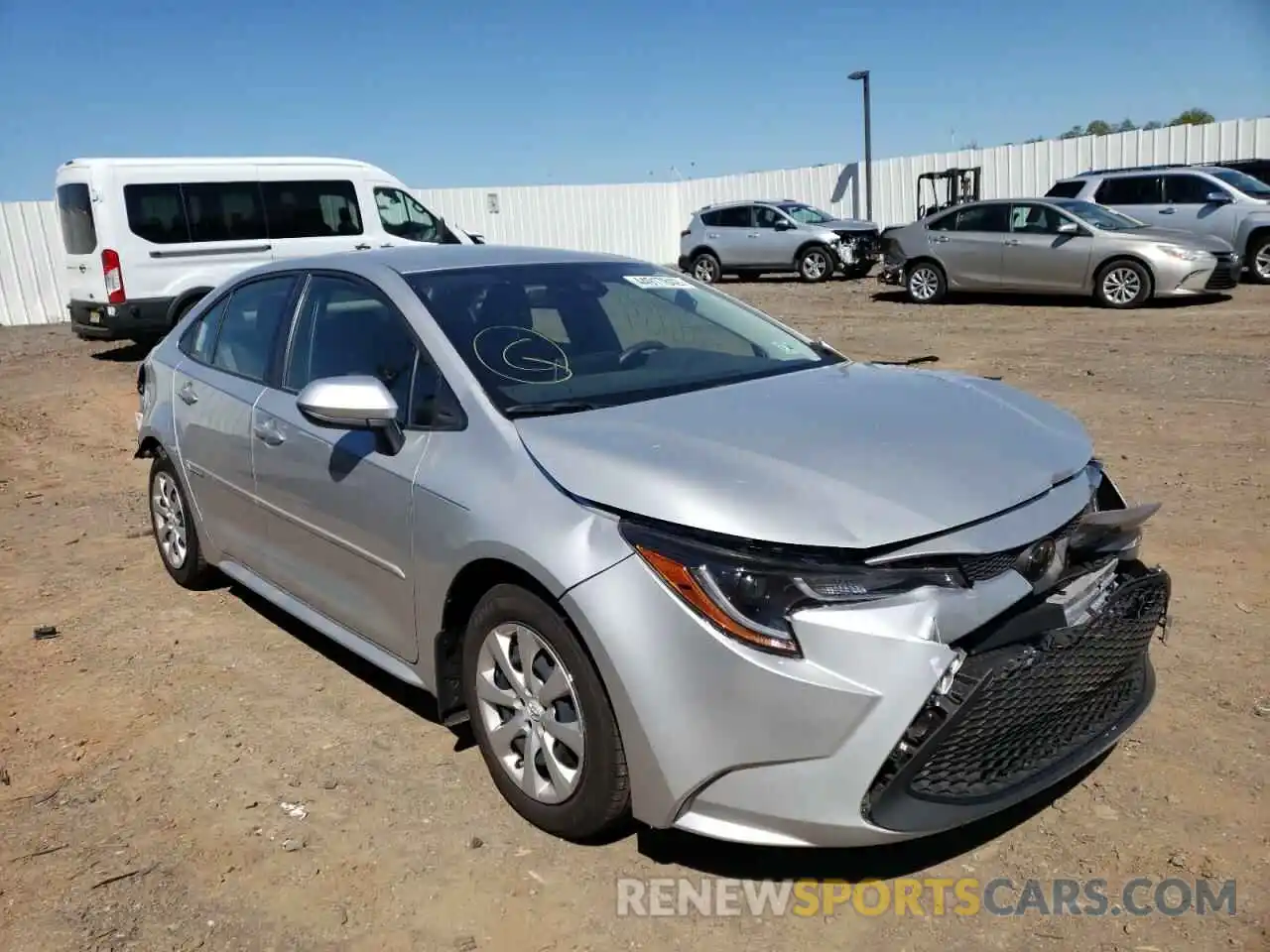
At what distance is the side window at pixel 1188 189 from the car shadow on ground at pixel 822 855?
15068 millimetres

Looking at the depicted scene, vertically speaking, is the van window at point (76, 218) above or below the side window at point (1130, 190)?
above

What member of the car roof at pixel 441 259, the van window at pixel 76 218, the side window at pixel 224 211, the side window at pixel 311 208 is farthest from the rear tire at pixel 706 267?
the car roof at pixel 441 259

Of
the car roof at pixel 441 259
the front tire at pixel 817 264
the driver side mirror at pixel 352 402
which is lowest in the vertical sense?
the front tire at pixel 817 264

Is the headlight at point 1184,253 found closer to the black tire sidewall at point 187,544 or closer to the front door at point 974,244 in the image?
the front door at point 974,244

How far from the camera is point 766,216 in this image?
67.7 ft

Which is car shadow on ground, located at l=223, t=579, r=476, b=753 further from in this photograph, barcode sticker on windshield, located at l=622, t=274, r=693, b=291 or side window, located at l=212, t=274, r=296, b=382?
barcode sticker on windshield, located at l=622, t=274, r=693, b=291

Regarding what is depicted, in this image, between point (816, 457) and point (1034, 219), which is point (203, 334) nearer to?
point (816, 457)

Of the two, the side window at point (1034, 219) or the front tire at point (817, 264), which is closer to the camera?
the side window at point (1034, 219)

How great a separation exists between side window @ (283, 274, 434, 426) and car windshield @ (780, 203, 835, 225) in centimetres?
1767

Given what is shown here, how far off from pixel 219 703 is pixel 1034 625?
2.93m

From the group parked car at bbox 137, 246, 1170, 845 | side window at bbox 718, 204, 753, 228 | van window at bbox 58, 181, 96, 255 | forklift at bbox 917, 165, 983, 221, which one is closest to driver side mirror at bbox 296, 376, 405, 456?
parked car at bbox 137, 246, 1170, 845

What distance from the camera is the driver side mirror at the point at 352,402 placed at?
3.02 meters

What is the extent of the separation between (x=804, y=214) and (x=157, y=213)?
12721 millimetres

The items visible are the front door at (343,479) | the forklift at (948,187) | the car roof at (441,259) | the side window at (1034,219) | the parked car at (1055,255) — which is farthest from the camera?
the forklift at (948,187)
